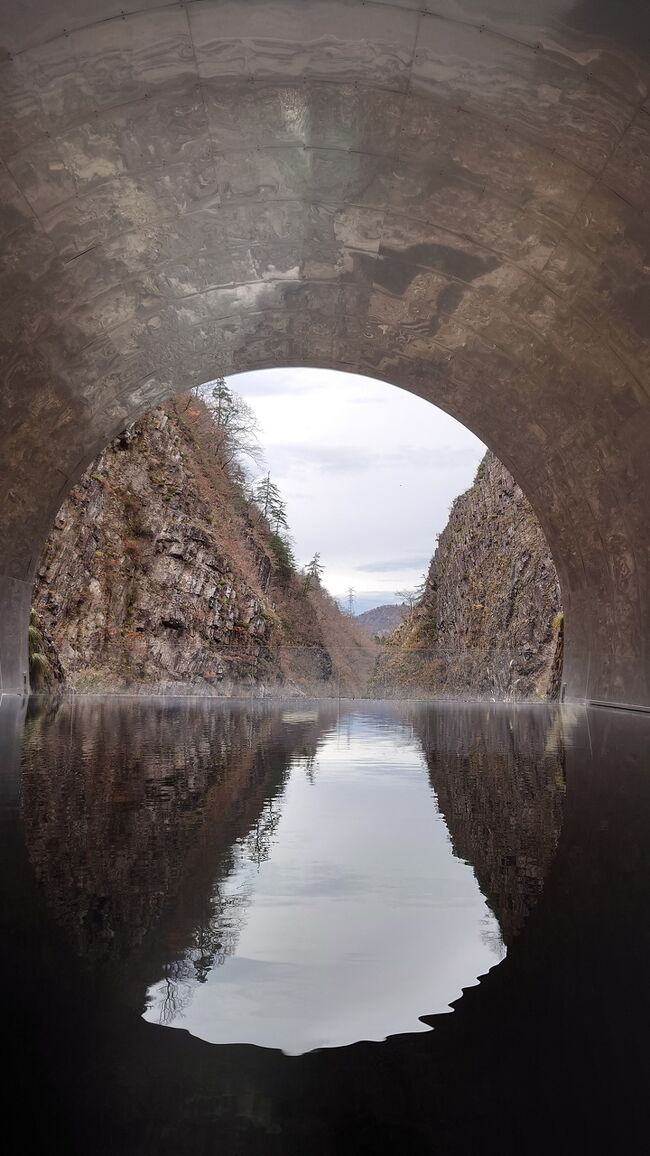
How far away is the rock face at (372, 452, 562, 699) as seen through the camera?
87.2ft

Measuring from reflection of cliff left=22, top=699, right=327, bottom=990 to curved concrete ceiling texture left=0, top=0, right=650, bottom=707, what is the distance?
425 cm

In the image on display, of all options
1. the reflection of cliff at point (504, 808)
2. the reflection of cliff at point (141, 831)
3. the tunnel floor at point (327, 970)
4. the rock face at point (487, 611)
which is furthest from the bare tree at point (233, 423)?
the tunnel floor at point (327, 970)

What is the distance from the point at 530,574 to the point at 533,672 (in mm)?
4841

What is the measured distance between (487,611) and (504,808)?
36600 mm

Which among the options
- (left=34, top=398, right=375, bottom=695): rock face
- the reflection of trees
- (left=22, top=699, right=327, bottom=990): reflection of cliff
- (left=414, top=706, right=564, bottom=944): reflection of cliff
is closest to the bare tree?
(left=34, top=398, right=375, bottom=695): rock face

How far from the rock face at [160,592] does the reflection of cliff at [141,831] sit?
19.1 m

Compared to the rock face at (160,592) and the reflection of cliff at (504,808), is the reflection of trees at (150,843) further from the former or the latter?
the rock face at (160,592)

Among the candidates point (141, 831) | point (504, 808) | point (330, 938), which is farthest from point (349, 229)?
point (330, 938)

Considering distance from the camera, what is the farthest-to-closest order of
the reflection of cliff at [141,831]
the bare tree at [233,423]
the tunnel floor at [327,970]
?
the bare tree at [233,423] → the reflection of cliff at [141,831] → the tunnel floor at [327,970]

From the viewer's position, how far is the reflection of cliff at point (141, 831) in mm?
2373

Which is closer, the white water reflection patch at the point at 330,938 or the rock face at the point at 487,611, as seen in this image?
the white water reflection patch at the point at 330,938

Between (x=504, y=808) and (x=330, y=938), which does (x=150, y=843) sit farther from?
(x=504, y=808)

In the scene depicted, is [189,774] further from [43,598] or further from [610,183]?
[43,598]

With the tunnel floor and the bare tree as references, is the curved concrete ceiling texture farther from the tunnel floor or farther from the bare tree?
the bare tree
